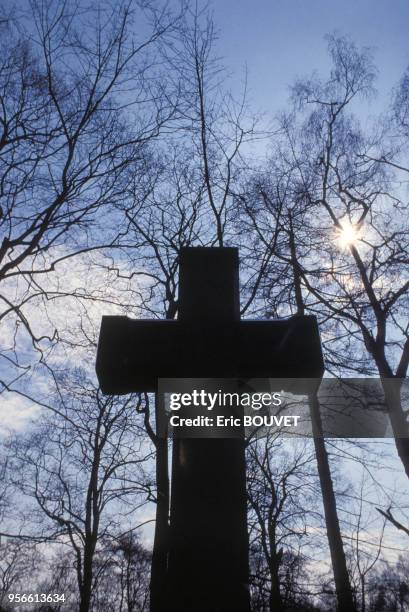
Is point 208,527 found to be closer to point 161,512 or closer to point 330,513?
point 161,512

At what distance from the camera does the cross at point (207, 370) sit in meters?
0.86

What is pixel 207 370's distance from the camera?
1179 millimetres

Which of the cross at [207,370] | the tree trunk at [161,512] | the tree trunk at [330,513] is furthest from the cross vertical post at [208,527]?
the tree trunk at [330,513]

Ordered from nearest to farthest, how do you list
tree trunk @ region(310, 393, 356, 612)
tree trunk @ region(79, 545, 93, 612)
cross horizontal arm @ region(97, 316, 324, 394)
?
cross horizontal arm @ region(97, 316, 324, 394) → tree trunk @ region(310, 393, 356, 612) → tree trunk @ region(79, 545, 93, 612)

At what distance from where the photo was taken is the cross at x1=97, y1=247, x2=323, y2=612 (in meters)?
0.86

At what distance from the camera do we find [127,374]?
46.6 inches

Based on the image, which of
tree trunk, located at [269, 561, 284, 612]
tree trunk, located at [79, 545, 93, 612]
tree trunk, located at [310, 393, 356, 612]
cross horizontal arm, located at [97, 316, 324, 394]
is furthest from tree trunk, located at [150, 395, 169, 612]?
tree trunk, located at [79, 545, 93, 612]

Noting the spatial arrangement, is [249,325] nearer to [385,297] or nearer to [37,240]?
[37,240]

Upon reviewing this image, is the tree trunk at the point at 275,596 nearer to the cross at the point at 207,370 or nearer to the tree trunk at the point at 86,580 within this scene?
the cross at the point at 207,370

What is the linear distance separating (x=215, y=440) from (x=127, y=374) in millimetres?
323

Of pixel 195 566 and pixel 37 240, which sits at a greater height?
pixel 37 240

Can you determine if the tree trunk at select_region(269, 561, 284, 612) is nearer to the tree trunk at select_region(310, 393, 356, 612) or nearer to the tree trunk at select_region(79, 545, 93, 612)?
the tree trunk at select_region(310, 393, 356, 612)

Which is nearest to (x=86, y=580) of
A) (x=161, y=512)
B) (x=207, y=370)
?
(x=161, y=512)

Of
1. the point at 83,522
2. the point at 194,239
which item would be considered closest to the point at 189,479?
the point at 194,239
